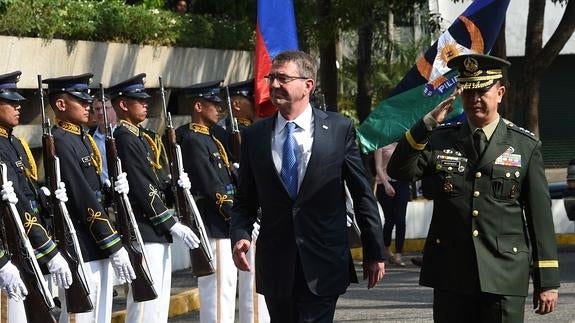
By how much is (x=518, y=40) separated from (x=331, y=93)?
46.0 ft

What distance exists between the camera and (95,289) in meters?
8.95

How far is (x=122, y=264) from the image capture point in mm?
8898

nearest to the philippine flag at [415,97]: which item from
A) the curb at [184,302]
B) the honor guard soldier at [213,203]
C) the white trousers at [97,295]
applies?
the honor guard soldier at [213,203]

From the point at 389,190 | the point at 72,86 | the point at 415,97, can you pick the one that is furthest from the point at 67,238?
the point at 389,190

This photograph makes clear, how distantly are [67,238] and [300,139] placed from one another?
2047 mm

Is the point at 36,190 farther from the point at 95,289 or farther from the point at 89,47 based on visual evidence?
the point at 89,47

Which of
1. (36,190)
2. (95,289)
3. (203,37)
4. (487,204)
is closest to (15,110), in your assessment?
(36,190)

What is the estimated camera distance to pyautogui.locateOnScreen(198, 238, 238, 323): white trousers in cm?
1019

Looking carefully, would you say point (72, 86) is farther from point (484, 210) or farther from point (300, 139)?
point (484, 210)

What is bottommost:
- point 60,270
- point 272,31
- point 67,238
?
point 60,270

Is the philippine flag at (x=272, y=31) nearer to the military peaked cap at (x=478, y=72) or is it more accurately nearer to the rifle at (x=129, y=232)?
the rifle at (x=129, y=232)

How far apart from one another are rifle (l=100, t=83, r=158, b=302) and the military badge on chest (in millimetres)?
2796

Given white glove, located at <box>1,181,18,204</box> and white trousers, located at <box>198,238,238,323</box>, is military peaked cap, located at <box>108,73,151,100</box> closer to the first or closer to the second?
white trousers, located at <box>198,238,238,323</box>

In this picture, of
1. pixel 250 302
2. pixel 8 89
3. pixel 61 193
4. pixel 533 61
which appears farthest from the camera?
pixel 533 61
